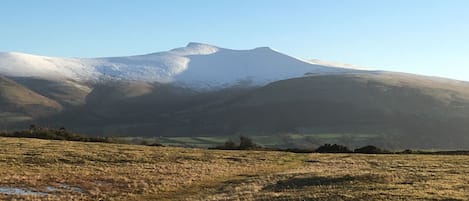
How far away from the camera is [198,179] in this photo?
162ft

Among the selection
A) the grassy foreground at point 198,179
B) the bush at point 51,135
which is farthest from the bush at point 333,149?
the bush at point 51,135

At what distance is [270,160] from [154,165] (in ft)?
55.9

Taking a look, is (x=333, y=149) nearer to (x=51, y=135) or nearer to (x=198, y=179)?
(x=51, y=135)

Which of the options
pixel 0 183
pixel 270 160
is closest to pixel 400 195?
pixel 0 183

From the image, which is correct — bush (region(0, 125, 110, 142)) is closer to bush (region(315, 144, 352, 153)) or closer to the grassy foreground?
the grassy foreground

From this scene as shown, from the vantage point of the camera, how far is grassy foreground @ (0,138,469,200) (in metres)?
37.6

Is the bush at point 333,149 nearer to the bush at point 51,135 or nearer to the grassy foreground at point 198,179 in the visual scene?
the grassy foreground at point 198,179

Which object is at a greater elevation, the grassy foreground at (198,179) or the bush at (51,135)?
the bush at (51,135)

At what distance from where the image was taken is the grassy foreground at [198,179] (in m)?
37.6

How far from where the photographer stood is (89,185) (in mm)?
42844

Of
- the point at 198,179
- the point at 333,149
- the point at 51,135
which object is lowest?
the point at 198,179

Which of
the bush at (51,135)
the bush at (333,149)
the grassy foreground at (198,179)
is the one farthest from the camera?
the bush at (51,135)

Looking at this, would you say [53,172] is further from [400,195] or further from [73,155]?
[400,195]

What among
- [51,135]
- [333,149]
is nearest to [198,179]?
[333,149]
